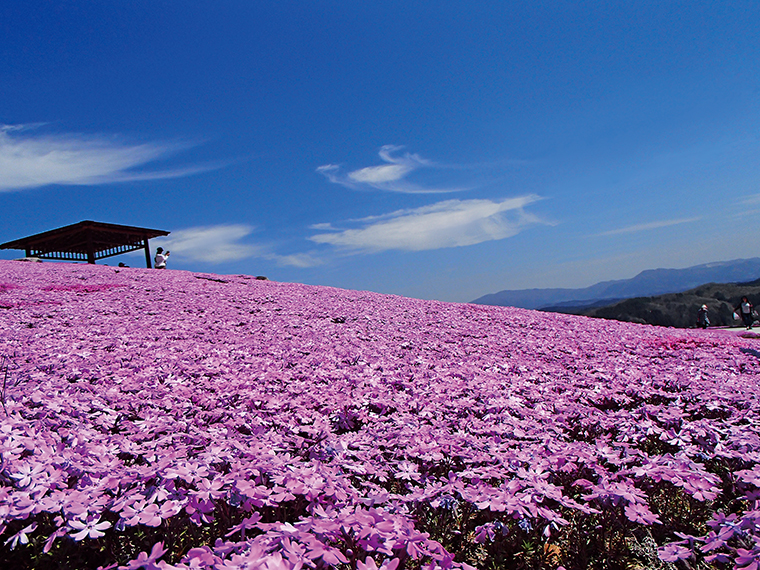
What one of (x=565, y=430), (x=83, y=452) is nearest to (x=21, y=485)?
(x=83, y=452)

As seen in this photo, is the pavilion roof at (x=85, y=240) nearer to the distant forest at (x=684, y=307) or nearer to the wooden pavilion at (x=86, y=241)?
the wooden pavilion at (x=86, y=241)

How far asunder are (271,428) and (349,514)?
6.01 feet

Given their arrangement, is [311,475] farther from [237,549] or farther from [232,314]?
[232,314]

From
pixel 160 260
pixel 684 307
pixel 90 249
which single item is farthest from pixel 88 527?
pixel 684 307

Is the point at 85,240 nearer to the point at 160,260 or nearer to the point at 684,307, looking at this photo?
the point at 160,260

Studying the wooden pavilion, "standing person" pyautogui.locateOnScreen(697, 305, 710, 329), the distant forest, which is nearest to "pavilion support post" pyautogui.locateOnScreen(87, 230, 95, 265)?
the wooden pavilion

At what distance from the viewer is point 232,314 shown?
41.1 ft

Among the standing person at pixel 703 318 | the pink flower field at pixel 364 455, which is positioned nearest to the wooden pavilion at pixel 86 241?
the pink flower field at pixel 364 455

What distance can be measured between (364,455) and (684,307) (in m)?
47.5

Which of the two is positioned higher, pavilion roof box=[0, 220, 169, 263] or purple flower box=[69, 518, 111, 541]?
pavilion roof box=[0, 220, 169, 263]

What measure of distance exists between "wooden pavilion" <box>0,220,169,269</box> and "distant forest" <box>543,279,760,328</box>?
41.9m

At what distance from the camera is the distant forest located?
128 ft

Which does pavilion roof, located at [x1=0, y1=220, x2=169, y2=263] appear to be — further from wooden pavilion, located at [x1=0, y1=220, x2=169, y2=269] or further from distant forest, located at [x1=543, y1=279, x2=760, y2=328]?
distant forest, located at [x1=543, y1=279, x2=760, y2=328]

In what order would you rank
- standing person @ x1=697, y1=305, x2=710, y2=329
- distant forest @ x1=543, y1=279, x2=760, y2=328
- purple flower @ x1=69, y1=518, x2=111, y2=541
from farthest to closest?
distant forest @ x1=543, y1=279, x2=760, y2=328 → standing person @ x1=697, y1=305, x2=710, y2=329 → purple flower @ x1=69, y1=518, x2=111, y2=541
